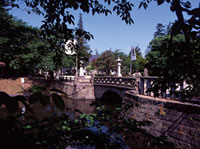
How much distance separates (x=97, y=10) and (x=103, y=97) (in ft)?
65.7

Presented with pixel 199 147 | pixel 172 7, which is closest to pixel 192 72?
pixel 172 7

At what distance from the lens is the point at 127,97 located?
458 inches

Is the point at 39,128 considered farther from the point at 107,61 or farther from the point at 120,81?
the point at 107,61

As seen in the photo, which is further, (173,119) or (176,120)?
(173,119)

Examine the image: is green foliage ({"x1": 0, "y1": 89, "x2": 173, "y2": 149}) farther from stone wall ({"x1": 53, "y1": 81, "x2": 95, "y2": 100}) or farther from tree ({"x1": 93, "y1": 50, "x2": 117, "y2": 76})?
tree ({"x1": 93, "y1": 50, "x2": 117, "y2": 76})

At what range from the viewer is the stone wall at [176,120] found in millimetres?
6793

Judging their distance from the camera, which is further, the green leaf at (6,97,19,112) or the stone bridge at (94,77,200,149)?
the stone bridge at (94,77,200,149)

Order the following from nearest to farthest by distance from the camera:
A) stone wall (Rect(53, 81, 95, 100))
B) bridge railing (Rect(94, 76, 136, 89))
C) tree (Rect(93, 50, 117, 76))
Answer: bridge railing (Rect(94, 76, 136, 89)) → stone wall (Rect(53, 81, 95, 100)) → tree (Rect(93, 50, 117, 76))

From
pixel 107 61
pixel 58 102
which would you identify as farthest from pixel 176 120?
pixel 107 61

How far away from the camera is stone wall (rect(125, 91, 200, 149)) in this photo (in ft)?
22.3

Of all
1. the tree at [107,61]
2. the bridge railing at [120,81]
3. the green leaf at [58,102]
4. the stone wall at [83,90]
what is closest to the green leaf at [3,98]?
the green leaf at [58,102]

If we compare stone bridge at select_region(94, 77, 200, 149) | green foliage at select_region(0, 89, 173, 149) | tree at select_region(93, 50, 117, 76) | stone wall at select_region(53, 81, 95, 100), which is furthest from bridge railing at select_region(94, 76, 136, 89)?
tree at select_region(93, 50, 117, 76)

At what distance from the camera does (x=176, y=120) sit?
7699mm

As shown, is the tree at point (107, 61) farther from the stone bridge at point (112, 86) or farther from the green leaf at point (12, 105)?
the green leaf at point (12, 105)
